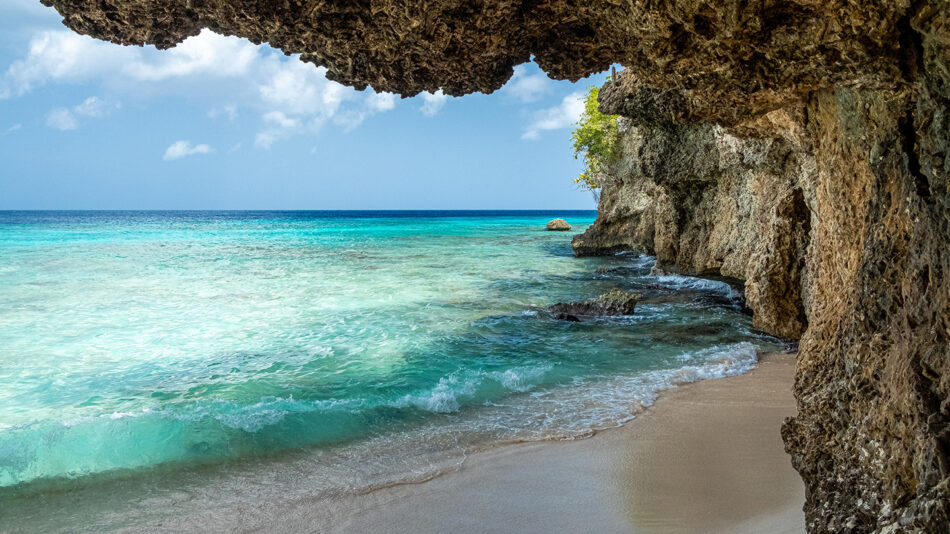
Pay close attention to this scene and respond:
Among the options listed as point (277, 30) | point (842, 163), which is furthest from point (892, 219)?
point (277, 30)

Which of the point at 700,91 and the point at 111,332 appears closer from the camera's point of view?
the point at 700,91

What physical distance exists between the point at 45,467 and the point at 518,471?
4558mm

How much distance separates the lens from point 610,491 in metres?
4.32

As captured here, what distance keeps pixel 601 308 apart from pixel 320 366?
6.14 meters

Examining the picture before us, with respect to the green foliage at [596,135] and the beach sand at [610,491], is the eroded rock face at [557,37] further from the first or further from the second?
the green foliage at [596,135]

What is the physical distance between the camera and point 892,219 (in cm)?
254

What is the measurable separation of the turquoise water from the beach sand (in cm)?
46

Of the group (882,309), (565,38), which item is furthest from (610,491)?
(565,38)

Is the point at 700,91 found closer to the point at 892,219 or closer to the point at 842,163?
the point at 842,163

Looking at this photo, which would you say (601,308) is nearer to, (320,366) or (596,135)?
(320,366)

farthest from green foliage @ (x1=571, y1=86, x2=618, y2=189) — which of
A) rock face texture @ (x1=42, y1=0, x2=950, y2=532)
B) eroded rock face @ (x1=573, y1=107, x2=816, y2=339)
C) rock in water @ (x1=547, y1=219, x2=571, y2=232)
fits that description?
rock in water @ (x1=547, y1=219, x2=571, y2=232)

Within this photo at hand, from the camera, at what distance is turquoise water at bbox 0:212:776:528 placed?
559 cm

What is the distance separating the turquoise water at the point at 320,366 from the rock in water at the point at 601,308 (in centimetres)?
46

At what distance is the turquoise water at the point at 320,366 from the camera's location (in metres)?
5.59
